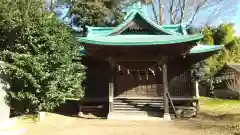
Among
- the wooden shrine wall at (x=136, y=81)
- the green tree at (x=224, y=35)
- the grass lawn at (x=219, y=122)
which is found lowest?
the grass lawn at (x=219, y=122)

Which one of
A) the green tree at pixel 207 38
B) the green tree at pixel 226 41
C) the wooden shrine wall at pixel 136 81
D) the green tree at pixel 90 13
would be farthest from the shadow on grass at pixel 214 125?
the green tree at pixel 226 41

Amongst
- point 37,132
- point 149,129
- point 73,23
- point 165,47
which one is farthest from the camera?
point 73,23

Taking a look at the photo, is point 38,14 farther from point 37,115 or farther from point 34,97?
point 37,115

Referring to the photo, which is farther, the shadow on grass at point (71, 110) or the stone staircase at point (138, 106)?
the shadow on grass at point (71, 110)

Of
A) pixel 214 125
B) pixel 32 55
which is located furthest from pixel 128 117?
pixel 32 55

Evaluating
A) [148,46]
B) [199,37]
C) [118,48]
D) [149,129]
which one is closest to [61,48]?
[118,48]

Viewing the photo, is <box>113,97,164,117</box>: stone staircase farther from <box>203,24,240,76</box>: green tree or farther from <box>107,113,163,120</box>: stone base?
<box>203,24,240,76</box>: green tree

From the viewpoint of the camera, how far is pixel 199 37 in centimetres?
1225

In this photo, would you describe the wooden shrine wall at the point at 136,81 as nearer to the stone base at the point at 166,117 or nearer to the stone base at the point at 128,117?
the stone base at the point at 128,117

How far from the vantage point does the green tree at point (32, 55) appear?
10602 millimetres

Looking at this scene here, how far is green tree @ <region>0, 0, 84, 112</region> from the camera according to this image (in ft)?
34.8

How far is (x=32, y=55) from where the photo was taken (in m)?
10.9

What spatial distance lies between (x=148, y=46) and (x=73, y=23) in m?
14.0

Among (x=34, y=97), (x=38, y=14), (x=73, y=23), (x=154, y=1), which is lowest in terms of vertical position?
(x=34, y=97)
